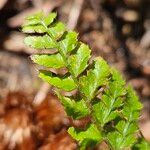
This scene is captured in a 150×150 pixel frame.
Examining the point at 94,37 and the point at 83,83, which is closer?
the point at 83,83

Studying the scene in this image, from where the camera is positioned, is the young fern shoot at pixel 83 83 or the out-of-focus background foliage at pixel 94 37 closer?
the young fern shoot at pixel 83 83

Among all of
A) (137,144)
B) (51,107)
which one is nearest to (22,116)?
(51,107)

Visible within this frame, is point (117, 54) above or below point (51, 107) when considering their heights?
below

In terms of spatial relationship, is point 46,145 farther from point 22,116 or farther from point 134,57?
point 134,57

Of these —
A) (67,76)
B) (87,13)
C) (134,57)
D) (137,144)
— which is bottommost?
(134,57)

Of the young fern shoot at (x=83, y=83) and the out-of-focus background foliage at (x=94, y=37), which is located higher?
the young fern shoot at (x=83, y=83)

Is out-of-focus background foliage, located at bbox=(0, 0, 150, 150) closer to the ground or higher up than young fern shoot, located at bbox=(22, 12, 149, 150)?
closer to the ground

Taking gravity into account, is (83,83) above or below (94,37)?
above

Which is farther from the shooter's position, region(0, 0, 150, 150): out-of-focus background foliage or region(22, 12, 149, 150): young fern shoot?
region(0, 0, 150, 150): out-of-focus background foliage
